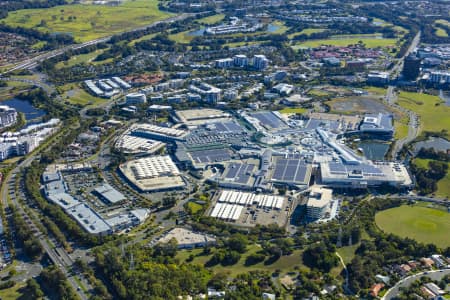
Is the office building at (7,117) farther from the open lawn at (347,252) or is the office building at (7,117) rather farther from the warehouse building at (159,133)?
the open lawn at (347,252)

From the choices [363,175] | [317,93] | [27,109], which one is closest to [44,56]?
[27,109]

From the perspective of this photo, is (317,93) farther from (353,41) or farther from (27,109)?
(27,109)

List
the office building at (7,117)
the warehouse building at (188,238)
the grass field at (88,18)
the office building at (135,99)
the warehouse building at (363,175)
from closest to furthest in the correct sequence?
the warehouse building at (188,238) → the warehouse building at (363,175) → the office building at (7,117) → the office building at (135,99) → the grass field at (88,18)

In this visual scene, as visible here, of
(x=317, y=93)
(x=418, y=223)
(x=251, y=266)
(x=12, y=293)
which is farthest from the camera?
(x=317, y=93)

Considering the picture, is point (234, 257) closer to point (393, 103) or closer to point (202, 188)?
point (202, 188)

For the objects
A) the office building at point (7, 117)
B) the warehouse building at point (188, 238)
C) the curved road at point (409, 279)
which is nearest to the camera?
the curved road at point (409, 279)

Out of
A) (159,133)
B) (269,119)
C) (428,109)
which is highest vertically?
(159,133)

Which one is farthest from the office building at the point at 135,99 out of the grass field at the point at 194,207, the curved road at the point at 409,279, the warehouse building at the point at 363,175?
the curved road at the point at 409,279
